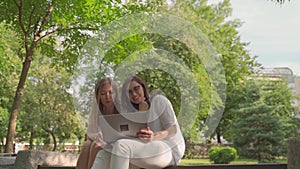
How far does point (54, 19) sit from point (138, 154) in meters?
5.53

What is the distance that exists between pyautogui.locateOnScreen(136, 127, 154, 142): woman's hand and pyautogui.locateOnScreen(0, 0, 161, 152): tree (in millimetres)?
4435

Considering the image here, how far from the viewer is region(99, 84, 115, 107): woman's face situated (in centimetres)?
235

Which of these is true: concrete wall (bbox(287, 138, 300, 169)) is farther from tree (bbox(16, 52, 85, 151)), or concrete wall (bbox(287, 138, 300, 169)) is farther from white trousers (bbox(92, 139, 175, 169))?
tree (bbox(16, 52, 85, 151))

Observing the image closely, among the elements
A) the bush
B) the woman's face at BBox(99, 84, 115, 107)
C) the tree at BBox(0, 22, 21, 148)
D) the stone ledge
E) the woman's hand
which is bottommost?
the bush

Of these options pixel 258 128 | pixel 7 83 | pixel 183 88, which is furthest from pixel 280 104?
pixel 183 88

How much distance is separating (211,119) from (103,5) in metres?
4.98

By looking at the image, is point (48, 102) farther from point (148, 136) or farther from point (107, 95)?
point (148, 136)

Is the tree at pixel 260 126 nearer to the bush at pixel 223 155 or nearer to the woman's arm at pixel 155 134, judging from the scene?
the bush at pixel 223 155

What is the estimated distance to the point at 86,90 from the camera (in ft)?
7.75

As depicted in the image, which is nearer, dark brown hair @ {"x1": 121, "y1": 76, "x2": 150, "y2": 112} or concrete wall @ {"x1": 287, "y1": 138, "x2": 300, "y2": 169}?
dark brown hair @ {"x1": 121, "y1": 76, "x2": 150, "y2": 112}

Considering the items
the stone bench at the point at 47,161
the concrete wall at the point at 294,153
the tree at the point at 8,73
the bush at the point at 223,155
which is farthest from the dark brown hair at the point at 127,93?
the bush at the point at 223,155

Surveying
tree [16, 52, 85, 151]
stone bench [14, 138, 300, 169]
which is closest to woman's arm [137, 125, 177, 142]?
stone bench [14, 138, 300, 169]

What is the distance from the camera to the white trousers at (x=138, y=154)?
222 cm

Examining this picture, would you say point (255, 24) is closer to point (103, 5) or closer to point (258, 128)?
point (258, 128)
